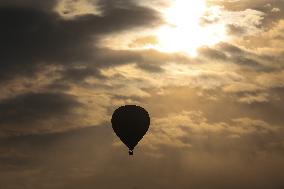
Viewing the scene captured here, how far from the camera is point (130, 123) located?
173ft

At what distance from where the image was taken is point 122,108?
53.1 meters

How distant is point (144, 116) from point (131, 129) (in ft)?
8.16

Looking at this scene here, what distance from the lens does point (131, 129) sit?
5297 cm

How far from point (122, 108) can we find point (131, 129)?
307 centimetres

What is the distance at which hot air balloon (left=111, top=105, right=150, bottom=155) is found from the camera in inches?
2076

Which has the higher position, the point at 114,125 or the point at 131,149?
the point at 114,125

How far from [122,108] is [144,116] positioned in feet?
10.4

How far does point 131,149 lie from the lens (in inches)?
2055

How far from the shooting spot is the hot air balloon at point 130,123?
173 ft

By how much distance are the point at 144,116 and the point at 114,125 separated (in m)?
4.24

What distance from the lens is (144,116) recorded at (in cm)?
5334

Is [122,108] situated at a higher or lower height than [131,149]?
higher

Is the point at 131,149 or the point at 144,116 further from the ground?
the point at 144,116

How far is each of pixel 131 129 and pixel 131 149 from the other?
2.70 m
